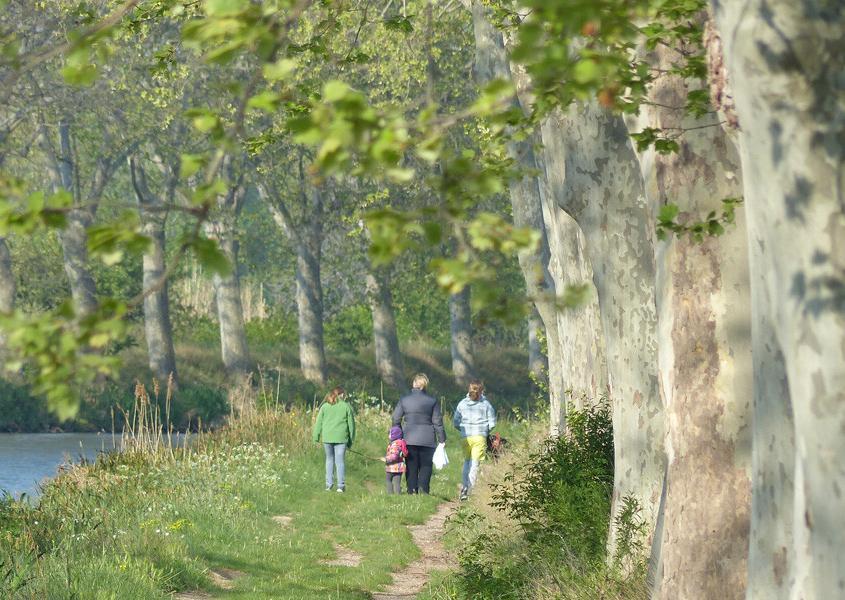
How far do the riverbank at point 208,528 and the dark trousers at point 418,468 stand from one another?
1.37 ft

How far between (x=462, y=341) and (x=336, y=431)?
23.5m

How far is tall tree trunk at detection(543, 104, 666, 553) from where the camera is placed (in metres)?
10.2

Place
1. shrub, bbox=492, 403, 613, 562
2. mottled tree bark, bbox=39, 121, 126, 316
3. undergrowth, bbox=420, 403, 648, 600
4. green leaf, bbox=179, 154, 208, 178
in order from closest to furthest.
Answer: green leaf, bbox=179, 154, 208, 178 < undergrowth, bbox=420, 403, 648, 600 < shrub, bbox=492, 403, 613, 562 < mottled tree bark, bbox=39, 121, 126, 316

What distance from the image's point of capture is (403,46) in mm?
25719

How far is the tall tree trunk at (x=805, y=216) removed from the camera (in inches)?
175

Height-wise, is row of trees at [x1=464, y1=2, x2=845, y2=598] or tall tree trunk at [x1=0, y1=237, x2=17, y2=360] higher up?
tall tree trunk at [x1=0, y1=237, x2=17, y2=360]

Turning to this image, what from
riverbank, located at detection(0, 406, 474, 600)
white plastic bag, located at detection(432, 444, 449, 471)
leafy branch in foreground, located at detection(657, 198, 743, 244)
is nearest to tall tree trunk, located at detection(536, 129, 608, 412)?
white plastic bag, located at detection(432, 444, 449, 471)

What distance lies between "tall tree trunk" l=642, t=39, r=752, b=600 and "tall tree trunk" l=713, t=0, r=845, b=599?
268cm

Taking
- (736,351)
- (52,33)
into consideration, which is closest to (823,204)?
(736,351)

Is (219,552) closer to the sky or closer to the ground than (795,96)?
closer to the ground

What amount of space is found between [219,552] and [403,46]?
14.3 meters

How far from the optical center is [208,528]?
1439 cm

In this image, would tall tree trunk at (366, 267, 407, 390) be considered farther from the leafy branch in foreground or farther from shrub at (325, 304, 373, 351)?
the leafy branch in foreground

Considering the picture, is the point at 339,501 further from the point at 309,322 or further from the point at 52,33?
the point at 309,322
